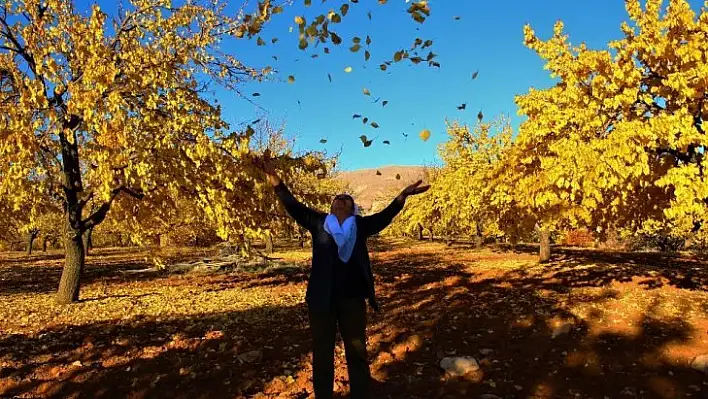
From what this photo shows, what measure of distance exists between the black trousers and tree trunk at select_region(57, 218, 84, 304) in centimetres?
1008

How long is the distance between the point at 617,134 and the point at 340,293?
21.1 feet

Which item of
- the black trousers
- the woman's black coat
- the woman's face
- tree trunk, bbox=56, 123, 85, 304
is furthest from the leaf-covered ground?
the woman's face

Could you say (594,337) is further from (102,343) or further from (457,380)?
(102,343)

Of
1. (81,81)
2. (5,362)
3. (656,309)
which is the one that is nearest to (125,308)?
(5,362)

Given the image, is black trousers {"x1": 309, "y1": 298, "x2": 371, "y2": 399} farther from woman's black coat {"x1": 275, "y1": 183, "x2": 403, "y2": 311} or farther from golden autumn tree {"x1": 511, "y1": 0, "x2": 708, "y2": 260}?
golden autumn tree {"x1": 511, "y1": 0, "x2": 708, "y2": 260}

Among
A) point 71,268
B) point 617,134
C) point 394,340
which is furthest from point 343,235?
point 71,268

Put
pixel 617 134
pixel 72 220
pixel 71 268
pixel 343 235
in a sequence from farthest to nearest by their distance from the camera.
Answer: pixel 71 268 < pixel 72 220 < pixel 617 134 < pixel 343 235

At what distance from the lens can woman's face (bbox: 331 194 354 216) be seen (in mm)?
4496

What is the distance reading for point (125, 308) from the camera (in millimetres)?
11609

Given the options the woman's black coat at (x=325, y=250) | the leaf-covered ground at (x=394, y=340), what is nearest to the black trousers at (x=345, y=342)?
the woman's black coat at (x=325, y=250)

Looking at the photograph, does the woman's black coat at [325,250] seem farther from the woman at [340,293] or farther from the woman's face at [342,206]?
the woman's face at [342,206]

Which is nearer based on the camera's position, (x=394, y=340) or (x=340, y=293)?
(x=340, y=293)

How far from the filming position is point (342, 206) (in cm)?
450

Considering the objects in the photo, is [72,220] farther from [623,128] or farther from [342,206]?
[623,128]
